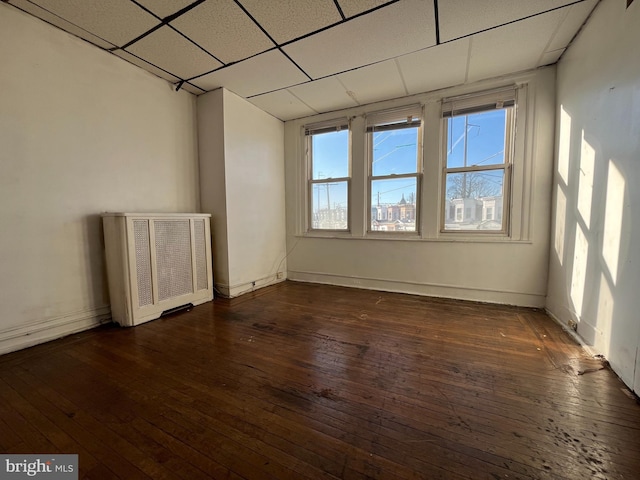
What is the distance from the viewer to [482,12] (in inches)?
80.2

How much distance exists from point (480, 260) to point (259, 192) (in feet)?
10.5

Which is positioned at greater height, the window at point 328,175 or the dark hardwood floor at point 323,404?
the window at point 328,175

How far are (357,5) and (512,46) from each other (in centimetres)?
164

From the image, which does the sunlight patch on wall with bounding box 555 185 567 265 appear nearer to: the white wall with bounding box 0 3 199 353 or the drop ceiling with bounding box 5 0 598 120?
the drop ceiling with bounding box 5 0 598 120

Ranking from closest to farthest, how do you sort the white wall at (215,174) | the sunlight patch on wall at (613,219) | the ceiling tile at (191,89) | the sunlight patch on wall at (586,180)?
1. the sunlight patch on wall at (613,219)
2. the sunlight patch on wall at (586,180)
3. the ceiling tile at (191,89)
4. the white wall at (215,174)

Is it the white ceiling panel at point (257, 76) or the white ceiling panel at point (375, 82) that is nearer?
the white ceiling panel at point (257, 76)

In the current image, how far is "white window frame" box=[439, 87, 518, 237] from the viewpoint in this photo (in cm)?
300

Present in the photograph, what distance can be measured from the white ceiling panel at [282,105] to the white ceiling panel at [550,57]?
9.19 feet

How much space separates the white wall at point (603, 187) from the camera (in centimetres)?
161

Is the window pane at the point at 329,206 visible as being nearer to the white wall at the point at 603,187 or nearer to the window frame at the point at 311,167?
the window frame at the point at 311,167

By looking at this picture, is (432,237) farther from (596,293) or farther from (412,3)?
(412,3)

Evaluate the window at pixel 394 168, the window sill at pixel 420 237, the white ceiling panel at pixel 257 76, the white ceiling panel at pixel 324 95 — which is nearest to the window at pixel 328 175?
the window sill at pixel 420 237

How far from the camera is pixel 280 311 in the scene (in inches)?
117

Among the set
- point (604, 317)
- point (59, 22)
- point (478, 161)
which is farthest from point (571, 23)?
point (59, 22)
